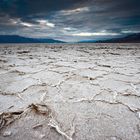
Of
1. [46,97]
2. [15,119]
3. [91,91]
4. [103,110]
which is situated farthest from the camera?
[91,91]

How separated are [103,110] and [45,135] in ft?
1.76

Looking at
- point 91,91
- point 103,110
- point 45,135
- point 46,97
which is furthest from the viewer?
point 91,91

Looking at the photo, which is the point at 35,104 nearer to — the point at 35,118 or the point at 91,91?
the point at 35,118

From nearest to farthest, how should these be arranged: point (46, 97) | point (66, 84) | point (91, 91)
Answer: point (46, 97), point (91, 91), point (66, 84)

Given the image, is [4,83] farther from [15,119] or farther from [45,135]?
[45,135]

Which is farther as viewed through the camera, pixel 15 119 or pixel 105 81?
pixel 105 81

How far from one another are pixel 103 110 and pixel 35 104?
0.60m

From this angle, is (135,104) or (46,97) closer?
(135,104)

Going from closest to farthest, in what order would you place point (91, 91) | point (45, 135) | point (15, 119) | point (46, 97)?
1. point (45, 135)
2. point (15, 119)
3. point (46, 97)
4. point (91, 91)

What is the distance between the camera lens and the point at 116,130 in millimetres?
958

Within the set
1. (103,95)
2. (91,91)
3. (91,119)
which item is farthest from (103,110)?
(91,91)

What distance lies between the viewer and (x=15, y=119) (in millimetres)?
1066

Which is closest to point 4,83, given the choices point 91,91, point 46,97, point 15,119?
point 46,97

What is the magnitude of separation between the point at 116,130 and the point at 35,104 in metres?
0.71
